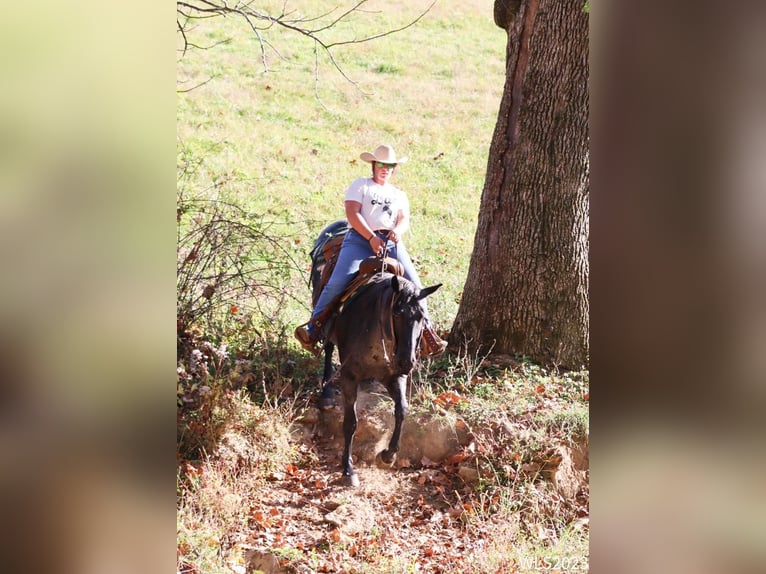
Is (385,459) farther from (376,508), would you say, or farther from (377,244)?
(377,244)

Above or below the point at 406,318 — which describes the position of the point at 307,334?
below

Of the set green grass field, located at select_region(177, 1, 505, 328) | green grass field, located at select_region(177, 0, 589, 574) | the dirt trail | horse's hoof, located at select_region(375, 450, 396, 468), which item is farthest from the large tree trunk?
horse's hoof, located at select_region(375, 450, 396, 468)

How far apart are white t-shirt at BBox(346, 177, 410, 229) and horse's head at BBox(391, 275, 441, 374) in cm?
75

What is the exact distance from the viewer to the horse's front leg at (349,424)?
5668 millimetres

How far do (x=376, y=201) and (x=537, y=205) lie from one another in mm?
1806

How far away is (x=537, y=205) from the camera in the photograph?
6.72 m

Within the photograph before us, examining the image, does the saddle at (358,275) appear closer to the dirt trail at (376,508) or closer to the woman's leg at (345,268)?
the woman's leg at (345,268)

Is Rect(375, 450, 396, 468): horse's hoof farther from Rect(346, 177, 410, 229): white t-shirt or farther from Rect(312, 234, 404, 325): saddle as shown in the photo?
Rect(346, 177, 410, 229): white t-shirt

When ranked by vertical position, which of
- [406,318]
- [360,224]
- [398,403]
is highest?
[360,224]

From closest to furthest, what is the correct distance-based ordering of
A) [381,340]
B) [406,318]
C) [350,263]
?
[406,318] < [381,340] < [350,263]

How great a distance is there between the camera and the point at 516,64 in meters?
6.71

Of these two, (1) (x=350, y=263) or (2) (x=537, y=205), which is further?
(2) (x=537, y=205)

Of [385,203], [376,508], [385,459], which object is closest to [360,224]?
[385,203]
